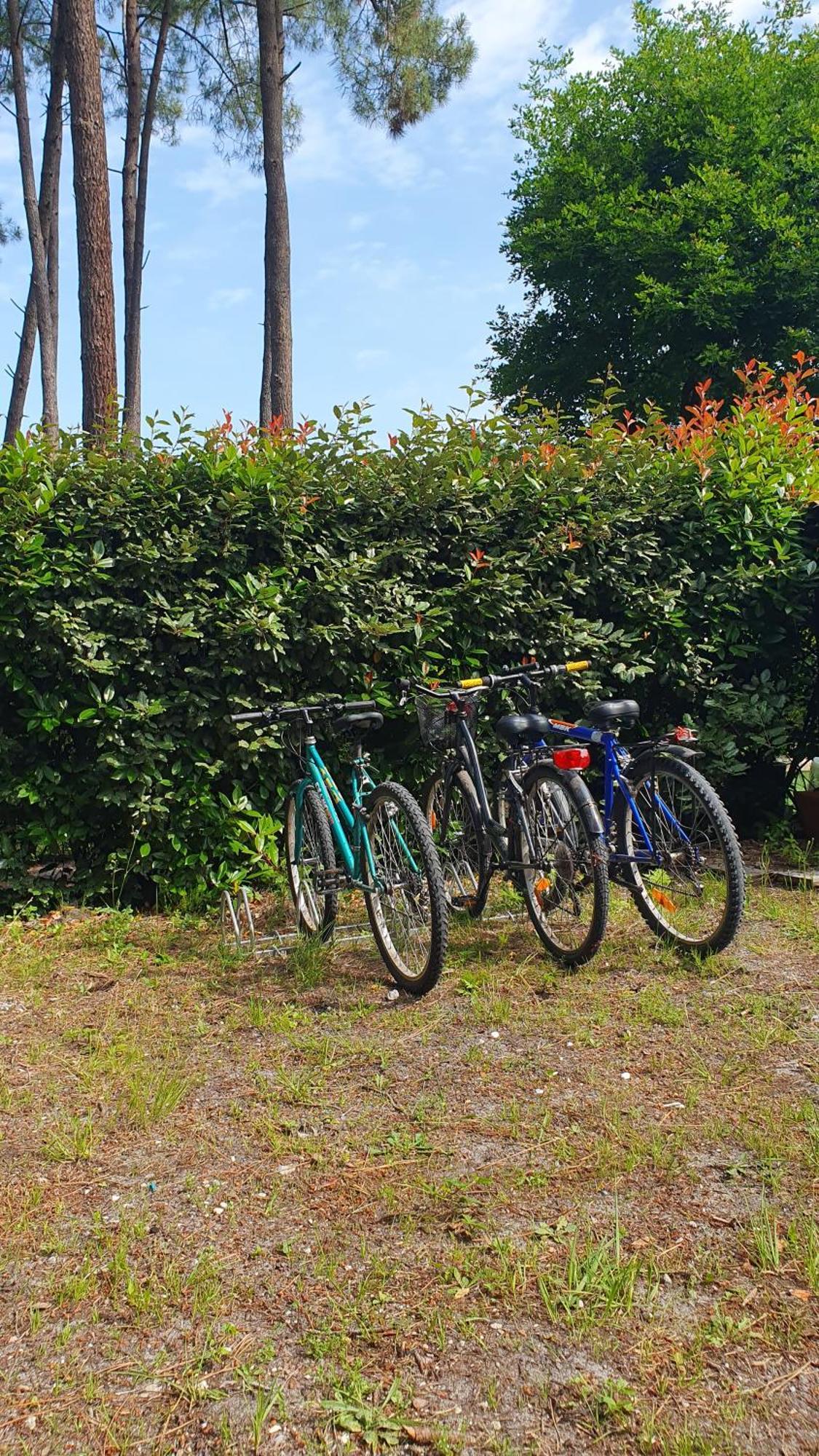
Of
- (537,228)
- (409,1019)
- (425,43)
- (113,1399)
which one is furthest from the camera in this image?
(537,228)

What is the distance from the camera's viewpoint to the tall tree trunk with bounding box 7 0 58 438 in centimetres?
1819

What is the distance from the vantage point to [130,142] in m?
19.0

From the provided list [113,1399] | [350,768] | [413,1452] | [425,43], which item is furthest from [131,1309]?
[425,43]

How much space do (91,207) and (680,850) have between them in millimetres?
9886

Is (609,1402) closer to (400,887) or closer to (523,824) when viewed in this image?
(400,887)

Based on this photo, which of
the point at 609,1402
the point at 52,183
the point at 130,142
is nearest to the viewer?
the point at 609,1402

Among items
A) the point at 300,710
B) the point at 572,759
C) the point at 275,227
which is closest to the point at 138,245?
the point at 275,227

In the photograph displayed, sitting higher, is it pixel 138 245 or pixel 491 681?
pixel 138 245

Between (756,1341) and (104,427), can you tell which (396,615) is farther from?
(756,1341)

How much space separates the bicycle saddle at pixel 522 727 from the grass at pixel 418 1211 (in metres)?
1.01

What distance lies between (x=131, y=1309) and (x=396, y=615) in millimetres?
3908

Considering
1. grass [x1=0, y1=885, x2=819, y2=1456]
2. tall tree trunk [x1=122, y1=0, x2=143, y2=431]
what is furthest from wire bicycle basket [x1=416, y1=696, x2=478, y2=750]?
tall tree trunk [x1=122, y1=0, x2=143, y2=431]

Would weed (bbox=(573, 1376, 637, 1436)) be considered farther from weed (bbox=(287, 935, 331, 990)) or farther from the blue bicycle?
weed (bbox=(287, 935, 331, 990))

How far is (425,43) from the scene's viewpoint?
17.3 metres
